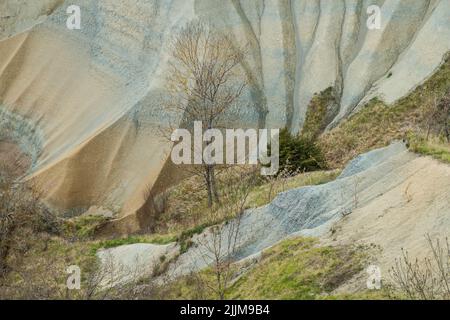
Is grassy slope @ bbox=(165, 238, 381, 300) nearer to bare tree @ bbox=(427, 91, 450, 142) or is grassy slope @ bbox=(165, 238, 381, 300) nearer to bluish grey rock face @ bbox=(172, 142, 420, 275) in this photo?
bluish grey rock face @ bbox=(172, 142, 420, 275)

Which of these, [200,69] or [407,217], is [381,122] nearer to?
[200,69]

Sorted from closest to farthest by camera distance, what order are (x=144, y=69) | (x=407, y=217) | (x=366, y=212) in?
(x=407, y=217), (x=366, y=212), (x=144, y=69)

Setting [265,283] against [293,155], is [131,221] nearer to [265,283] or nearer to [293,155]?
[293,155]

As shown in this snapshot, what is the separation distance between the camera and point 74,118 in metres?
42.8

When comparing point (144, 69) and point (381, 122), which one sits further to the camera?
point (144, 69)

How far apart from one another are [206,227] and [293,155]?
776 cm

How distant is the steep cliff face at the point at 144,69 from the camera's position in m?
38.8

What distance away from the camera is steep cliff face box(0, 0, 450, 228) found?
38781 mm

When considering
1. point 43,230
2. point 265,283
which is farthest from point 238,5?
point 265,283

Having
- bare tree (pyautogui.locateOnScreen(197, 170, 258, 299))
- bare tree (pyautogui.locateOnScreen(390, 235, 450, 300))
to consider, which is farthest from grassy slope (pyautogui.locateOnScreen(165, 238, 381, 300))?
bare tree (pyautogui.locateOnScreen(390, 235, 450, 300))

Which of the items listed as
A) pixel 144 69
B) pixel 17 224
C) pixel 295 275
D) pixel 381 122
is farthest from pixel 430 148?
pixel 144 69

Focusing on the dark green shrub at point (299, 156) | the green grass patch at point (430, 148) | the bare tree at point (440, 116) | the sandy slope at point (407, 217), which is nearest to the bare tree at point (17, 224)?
the dark green shrub at point (299, 156)

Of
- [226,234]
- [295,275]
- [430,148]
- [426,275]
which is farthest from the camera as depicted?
[226,234]

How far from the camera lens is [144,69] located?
1721 inches
